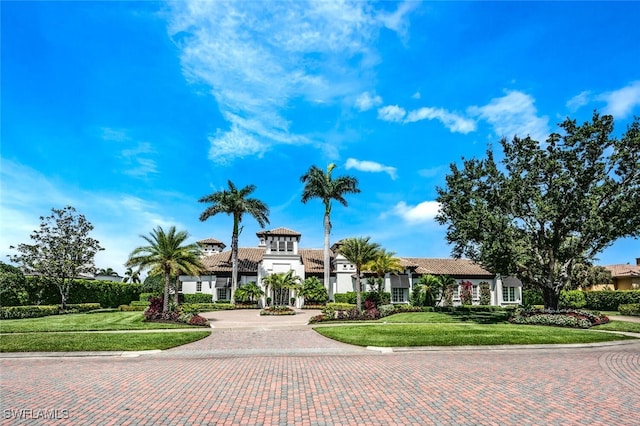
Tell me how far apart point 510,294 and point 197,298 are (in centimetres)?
3864

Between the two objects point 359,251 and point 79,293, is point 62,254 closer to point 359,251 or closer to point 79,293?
point 79,293

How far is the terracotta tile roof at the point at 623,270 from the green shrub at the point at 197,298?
60.4m

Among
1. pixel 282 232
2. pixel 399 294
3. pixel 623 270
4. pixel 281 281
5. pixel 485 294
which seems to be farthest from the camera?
pixel 623 270

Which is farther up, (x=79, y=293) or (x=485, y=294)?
(x=79, y=293)

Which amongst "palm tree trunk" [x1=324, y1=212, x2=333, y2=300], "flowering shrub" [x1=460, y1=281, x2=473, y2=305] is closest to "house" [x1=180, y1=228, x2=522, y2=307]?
"palm tree trunk" [x1=324, y1=212, x2=333, y2=300]

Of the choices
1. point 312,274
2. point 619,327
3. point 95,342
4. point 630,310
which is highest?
point 312,274

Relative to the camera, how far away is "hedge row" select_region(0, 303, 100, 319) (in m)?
29.6

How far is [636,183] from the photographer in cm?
2589

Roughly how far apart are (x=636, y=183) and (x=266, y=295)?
3652cm

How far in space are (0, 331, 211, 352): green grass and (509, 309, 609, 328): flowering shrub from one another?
840 inches

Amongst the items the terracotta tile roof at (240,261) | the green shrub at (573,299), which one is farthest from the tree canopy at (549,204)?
the terracotta tile roof at (240,261)

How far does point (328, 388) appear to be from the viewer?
9594 mm

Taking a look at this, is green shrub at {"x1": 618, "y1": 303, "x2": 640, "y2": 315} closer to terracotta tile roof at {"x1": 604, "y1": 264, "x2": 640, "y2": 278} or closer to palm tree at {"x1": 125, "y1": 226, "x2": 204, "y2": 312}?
terracotta tile roof at {"x1": 604, "y1": 264, "x2": 640, "y2": 278}

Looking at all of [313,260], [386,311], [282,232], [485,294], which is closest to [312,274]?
[313,260]
